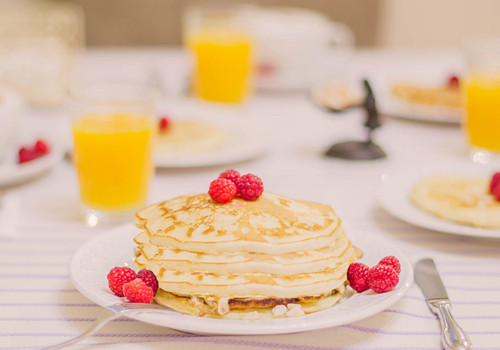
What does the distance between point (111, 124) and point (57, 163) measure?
16.0 inches

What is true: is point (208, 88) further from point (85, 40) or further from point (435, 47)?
point (435, 47)

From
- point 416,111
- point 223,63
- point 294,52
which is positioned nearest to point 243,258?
point 416,111

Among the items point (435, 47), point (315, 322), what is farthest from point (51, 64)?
point (435, 47)

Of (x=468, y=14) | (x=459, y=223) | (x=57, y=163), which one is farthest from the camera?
(x=468, y=14)

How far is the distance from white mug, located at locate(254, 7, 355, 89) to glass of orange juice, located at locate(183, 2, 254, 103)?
105mm

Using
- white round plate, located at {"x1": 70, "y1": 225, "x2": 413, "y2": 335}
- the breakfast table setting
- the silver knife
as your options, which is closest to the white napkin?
the breakfast table setting

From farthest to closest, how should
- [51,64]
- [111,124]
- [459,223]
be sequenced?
[51,64] → [111,124] → [459,223]

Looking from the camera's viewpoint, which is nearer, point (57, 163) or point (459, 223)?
point (459, 223)

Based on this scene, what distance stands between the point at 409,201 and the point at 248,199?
2.05 feet

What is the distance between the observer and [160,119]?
2.23 metres

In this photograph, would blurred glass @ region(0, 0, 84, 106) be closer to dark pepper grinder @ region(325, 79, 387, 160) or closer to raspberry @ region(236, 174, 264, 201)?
dark pepper grinder @ region(325, 79, 387, 160)

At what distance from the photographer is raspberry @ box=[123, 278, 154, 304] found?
1.07m

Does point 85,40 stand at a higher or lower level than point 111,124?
lower

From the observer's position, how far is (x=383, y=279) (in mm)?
1132
